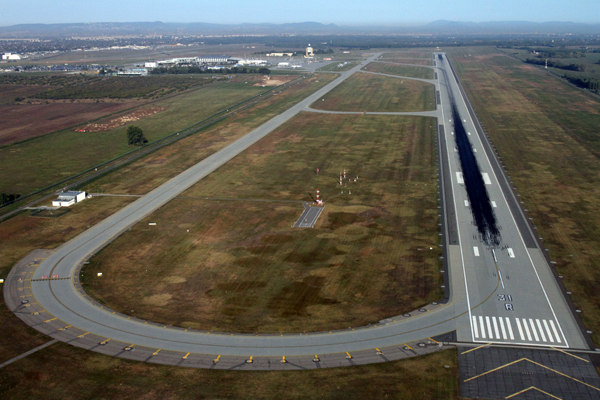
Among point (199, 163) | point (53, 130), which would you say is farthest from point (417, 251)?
point (53, 130)

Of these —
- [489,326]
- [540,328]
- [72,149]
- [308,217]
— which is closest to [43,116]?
[72,149]

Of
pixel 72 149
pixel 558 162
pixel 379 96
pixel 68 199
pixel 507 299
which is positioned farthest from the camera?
pixel 379 96

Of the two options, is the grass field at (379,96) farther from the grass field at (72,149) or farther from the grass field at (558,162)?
the grass field at (72,149)

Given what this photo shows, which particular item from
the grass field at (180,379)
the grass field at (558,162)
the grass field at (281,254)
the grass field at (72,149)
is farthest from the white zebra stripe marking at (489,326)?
the grass field at (72,149)

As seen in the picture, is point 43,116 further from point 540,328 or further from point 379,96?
point 540,328

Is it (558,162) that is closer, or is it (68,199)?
(68,199)

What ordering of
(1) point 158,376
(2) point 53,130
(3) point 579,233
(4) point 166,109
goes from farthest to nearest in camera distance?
1. (4) point 166,109
2. (2) point 53,130
3. (3) point 579,233
4. (1) point 158,376

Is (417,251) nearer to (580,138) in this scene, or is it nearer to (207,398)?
(207,398)
